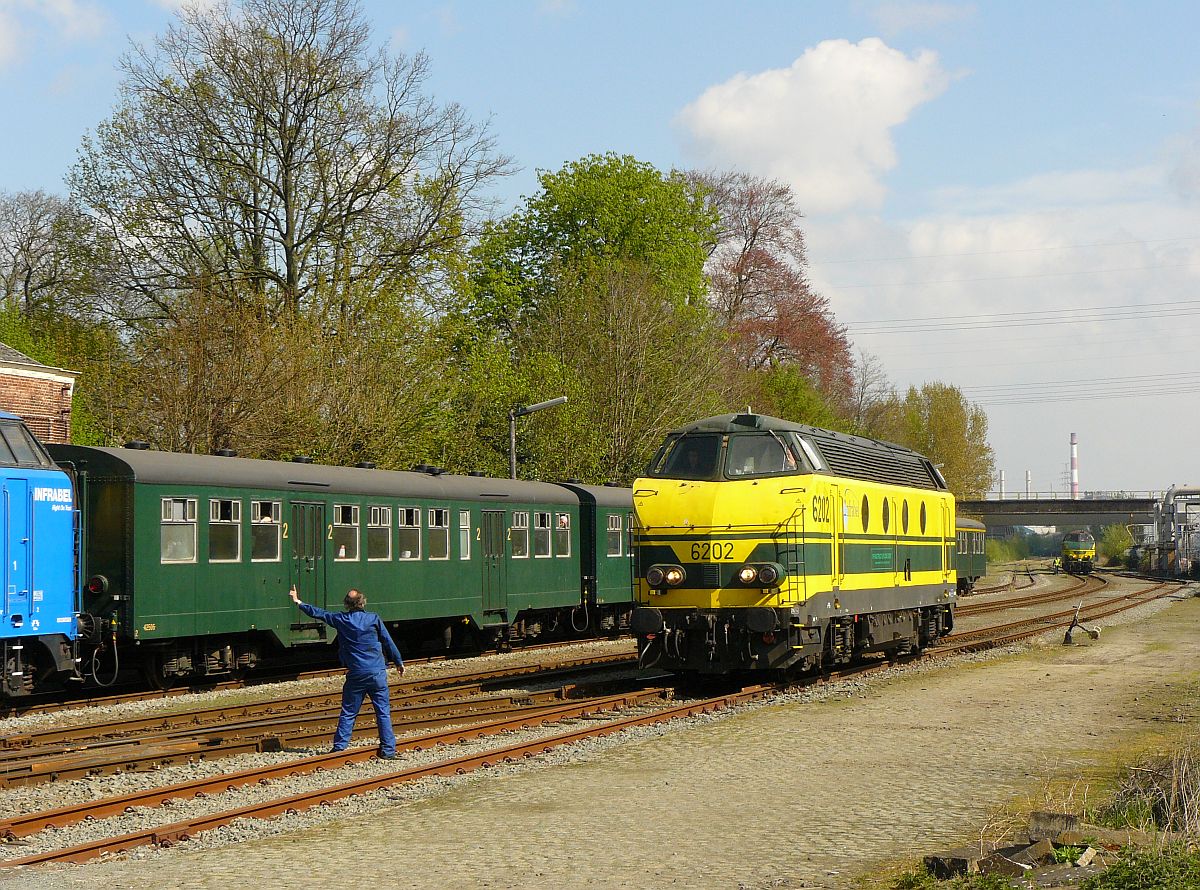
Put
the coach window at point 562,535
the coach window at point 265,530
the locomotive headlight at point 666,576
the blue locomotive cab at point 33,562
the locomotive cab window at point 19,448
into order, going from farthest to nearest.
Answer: the coach window at point 562,535
the coach window at point 265,530
the locomotive headlight at point 666,576
the locomotive cab window at point 19,448
the blue locomotive cab at point 33,562

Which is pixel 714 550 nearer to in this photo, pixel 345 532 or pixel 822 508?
pixel 822 508

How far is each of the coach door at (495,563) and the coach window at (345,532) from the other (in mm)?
3847

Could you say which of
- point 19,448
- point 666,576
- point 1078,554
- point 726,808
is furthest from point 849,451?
point 1078,554

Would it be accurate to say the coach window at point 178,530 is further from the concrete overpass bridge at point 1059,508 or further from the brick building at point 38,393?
the concrete overpass bridge at point 1059,508

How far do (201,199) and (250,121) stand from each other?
253 centimetres

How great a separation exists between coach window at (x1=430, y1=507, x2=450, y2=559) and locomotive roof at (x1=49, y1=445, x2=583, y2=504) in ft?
1.01

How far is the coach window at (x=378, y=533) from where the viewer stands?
22.7 metres

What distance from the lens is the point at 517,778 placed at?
12312 millimetres

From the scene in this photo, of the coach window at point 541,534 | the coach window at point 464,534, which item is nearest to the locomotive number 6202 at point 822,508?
the coach window at point 464,534

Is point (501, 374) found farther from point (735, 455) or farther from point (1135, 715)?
point (1135, 715)

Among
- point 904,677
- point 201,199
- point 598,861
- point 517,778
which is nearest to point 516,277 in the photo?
point 201,199

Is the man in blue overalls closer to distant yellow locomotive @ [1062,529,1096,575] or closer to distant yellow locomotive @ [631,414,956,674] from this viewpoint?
distant yellow locomotive @ [631,414,956,674]

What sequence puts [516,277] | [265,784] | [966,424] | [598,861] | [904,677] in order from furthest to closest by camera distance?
[966,424] < [516,277] < [904,677] < [265,784] < [598,861]

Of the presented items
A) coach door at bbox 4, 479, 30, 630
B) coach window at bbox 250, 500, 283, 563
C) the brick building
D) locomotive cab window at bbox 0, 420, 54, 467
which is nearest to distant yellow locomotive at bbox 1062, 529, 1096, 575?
the brick building
